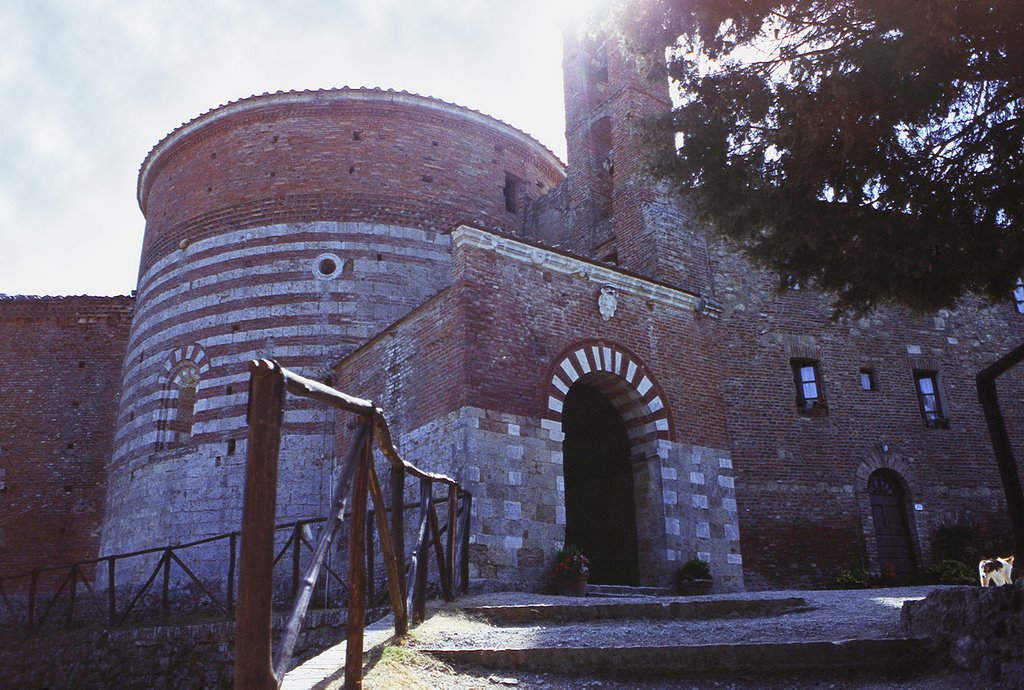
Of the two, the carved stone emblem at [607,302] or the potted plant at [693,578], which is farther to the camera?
the carved stone emblem at [607,302]

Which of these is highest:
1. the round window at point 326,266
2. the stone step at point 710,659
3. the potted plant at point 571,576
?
the round window at point 326,266

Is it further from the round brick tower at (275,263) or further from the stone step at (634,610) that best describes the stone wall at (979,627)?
the round brick tower at (275,263)

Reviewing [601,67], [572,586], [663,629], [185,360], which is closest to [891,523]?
[572,586]

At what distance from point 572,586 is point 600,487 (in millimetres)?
3243

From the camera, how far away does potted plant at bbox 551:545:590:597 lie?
10766 mm

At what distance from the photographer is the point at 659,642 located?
6.15m

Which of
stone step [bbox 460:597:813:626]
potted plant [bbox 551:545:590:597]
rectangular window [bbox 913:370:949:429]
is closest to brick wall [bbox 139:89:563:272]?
potted plant [bbox 551:545:590:597]

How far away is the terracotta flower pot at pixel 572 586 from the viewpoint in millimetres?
10766

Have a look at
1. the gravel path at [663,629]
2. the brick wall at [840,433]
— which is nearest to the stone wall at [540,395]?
the brick wall at [840,433]

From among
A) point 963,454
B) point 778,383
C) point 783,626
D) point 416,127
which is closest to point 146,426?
point 416,127

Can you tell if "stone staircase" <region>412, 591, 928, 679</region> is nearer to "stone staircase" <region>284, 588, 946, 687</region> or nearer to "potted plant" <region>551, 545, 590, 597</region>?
"stone staircase" <region>284, 588, 946, 687</region>

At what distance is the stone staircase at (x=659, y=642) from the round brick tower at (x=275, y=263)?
7969 millimetres

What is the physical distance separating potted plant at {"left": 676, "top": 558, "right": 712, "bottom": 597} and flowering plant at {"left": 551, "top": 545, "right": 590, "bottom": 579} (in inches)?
76.6

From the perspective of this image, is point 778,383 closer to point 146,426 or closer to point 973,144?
point 973,144
